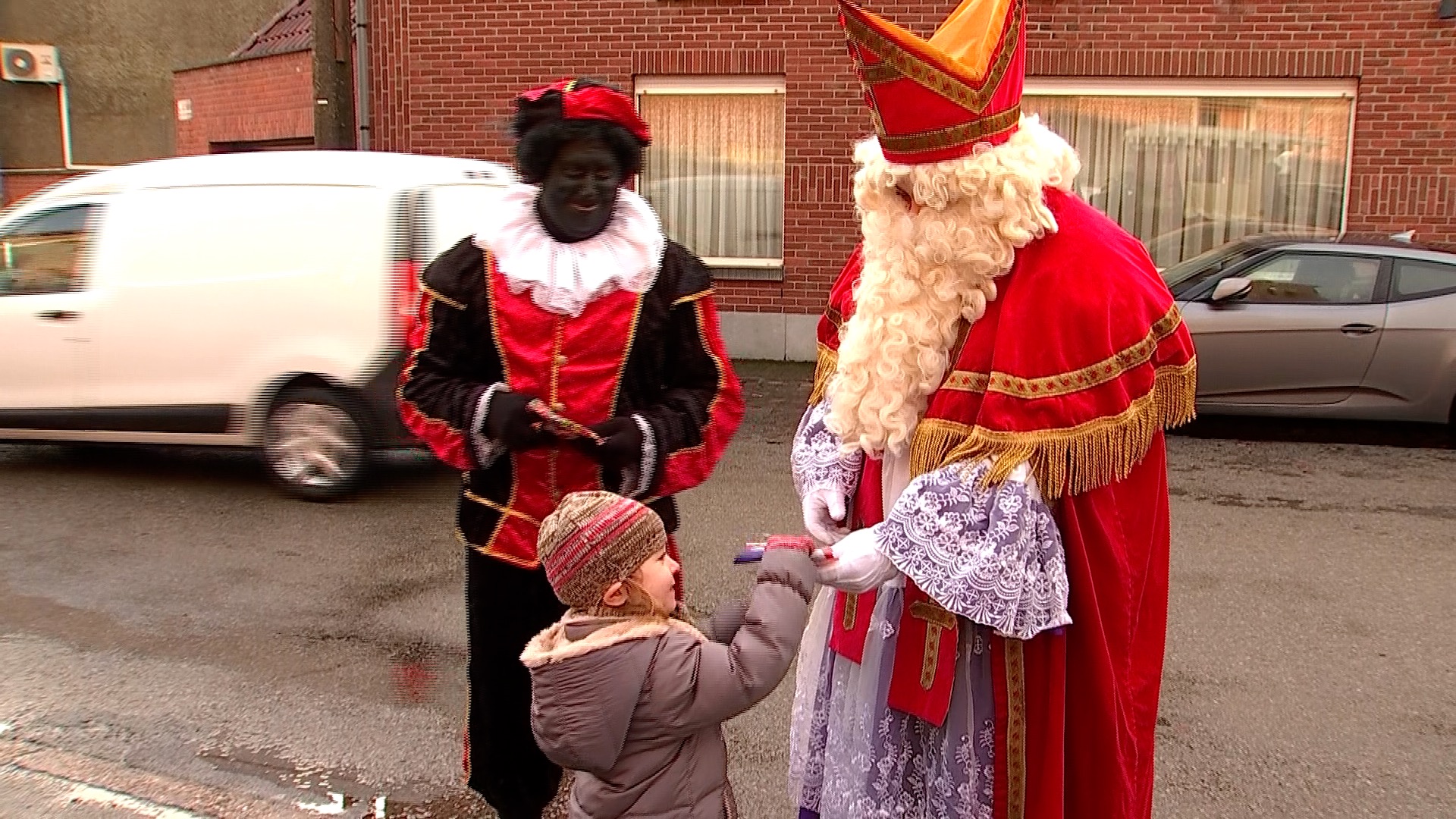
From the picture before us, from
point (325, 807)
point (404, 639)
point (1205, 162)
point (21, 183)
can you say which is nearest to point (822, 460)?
point (325, 807)

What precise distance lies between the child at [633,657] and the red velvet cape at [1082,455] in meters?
0.41

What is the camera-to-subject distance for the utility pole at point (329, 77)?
36.6ft

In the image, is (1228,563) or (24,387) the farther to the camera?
(24,387)

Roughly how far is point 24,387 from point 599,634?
666 cm

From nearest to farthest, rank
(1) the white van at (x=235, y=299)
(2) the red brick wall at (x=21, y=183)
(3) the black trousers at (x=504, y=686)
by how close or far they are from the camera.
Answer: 1. (3) the black trousers at (x=504, y=686)
2. (1) the white van at (x=235, y=299)
3. (2) the red brick wall at (x=21, y=183)

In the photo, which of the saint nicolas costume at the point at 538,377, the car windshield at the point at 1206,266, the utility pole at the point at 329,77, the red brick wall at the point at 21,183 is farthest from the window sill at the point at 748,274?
the red brick wall at the point at 21,183

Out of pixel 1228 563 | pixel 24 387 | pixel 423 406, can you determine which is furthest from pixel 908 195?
pixel 24 387

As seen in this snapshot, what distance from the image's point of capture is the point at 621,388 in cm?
264

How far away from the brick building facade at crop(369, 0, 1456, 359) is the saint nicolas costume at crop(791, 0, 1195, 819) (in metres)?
8.90

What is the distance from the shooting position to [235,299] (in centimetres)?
677

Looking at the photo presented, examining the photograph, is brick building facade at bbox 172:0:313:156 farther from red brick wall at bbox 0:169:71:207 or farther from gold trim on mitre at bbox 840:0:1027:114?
gold trim on mitre at bbox 840:0:1027:114

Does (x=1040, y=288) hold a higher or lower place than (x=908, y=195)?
lower

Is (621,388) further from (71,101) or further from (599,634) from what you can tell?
(71,101)

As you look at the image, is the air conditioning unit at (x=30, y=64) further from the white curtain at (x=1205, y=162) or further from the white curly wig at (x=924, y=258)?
the white curly wig at (x=924, y=258)
